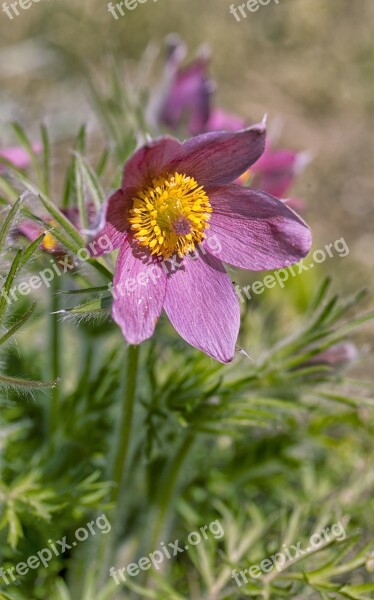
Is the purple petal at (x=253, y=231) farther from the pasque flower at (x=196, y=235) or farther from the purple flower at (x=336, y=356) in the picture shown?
the purple flower at (x=336, y=356)

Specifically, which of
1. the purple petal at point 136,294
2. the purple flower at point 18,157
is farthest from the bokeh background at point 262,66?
the purple petal at point 136,294

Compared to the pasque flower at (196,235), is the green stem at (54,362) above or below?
below

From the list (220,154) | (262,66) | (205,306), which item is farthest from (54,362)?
(262,66)

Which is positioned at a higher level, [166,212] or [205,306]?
[166,212]

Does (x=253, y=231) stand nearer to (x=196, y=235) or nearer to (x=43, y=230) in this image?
(x=196, y=235)

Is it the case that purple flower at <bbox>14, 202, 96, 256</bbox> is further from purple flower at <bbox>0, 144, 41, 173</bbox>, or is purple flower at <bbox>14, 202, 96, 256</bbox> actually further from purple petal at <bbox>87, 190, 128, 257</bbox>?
purple flower at <bbox>0, 144, 41, 173</bbox>

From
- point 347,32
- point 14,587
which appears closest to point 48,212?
point 14,587
